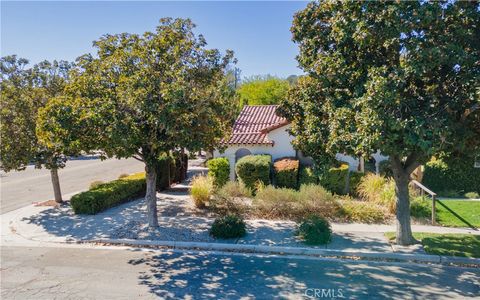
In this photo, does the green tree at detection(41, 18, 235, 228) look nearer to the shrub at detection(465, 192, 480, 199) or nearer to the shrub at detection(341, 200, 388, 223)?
the shrub at detection(341, 200, 388, 223)

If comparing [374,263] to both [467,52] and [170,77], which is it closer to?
[467,52]

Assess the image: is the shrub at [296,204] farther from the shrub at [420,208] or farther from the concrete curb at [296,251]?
the concrete curb at [296,251]

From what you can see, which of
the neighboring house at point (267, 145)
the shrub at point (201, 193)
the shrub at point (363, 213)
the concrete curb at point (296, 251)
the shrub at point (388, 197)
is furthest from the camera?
the neighboring house at point (267, 145)

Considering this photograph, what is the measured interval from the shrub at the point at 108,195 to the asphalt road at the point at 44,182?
11.9 feet

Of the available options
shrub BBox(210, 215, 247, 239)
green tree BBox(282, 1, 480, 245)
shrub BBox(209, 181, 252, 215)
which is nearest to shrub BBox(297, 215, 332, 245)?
shrub BBox(210, 215, 247, 239)

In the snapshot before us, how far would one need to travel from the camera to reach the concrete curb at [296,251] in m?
8.59

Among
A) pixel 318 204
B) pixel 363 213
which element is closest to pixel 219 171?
pixel 318 204

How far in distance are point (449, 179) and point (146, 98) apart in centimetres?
1450

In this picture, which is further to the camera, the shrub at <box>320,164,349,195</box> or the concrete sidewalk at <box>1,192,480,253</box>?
the shrub at <box>320,164,349,195</box>

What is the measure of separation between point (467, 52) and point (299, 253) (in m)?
5.93

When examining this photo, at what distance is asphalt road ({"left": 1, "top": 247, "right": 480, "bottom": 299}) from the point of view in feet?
23.2

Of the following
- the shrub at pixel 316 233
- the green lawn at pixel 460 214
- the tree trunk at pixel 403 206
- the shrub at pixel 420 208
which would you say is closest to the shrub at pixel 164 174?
the shrub at pixel 316 233

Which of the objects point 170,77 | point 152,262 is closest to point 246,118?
point 170,77

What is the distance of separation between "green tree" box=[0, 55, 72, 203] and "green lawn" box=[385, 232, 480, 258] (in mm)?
11909
